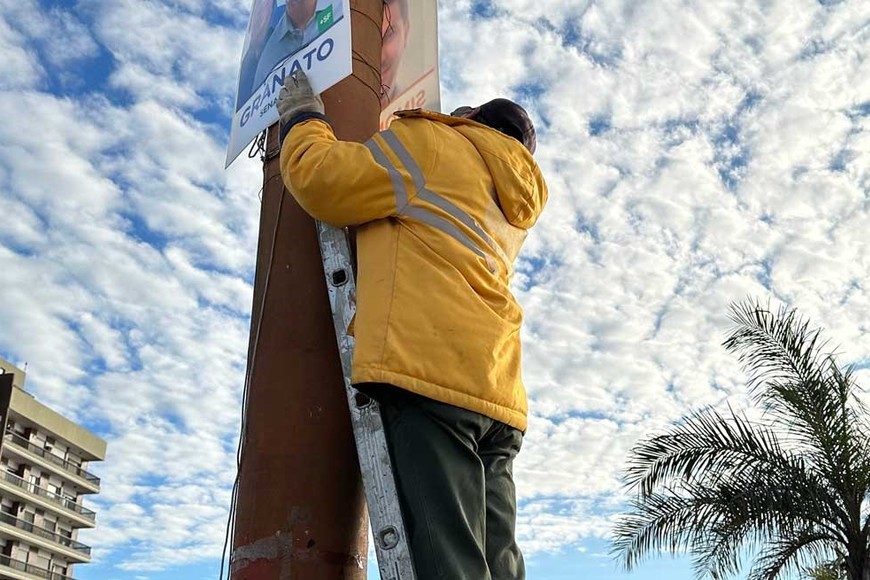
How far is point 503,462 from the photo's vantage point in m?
2.42

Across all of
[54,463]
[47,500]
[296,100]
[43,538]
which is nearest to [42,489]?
[47,500]

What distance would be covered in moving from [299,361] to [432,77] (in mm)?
1519

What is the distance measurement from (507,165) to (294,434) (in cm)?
100

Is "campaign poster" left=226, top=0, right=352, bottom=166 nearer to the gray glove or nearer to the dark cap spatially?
the gray glove

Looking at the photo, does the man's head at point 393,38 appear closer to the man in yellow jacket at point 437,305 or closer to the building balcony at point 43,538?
the man in yellow jacket at point 437,305

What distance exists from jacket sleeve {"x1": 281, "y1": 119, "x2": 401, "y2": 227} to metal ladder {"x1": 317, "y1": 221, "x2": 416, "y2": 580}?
112 millimetres

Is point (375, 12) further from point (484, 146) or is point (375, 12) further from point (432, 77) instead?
point (484, 146)

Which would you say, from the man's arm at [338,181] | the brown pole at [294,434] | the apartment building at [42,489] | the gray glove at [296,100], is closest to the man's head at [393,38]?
the gray glove at [296,100]

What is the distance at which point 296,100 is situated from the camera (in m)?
2.65

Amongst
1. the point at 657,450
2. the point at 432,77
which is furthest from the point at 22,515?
the point at 432,77

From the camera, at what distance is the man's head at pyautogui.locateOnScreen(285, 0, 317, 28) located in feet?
9.68

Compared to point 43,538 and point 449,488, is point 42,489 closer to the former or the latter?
point 43,538

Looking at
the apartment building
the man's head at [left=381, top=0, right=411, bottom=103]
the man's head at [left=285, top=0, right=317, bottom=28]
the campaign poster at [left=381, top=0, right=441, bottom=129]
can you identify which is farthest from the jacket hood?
the apartment building

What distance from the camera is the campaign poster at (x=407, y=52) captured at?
139 inches
